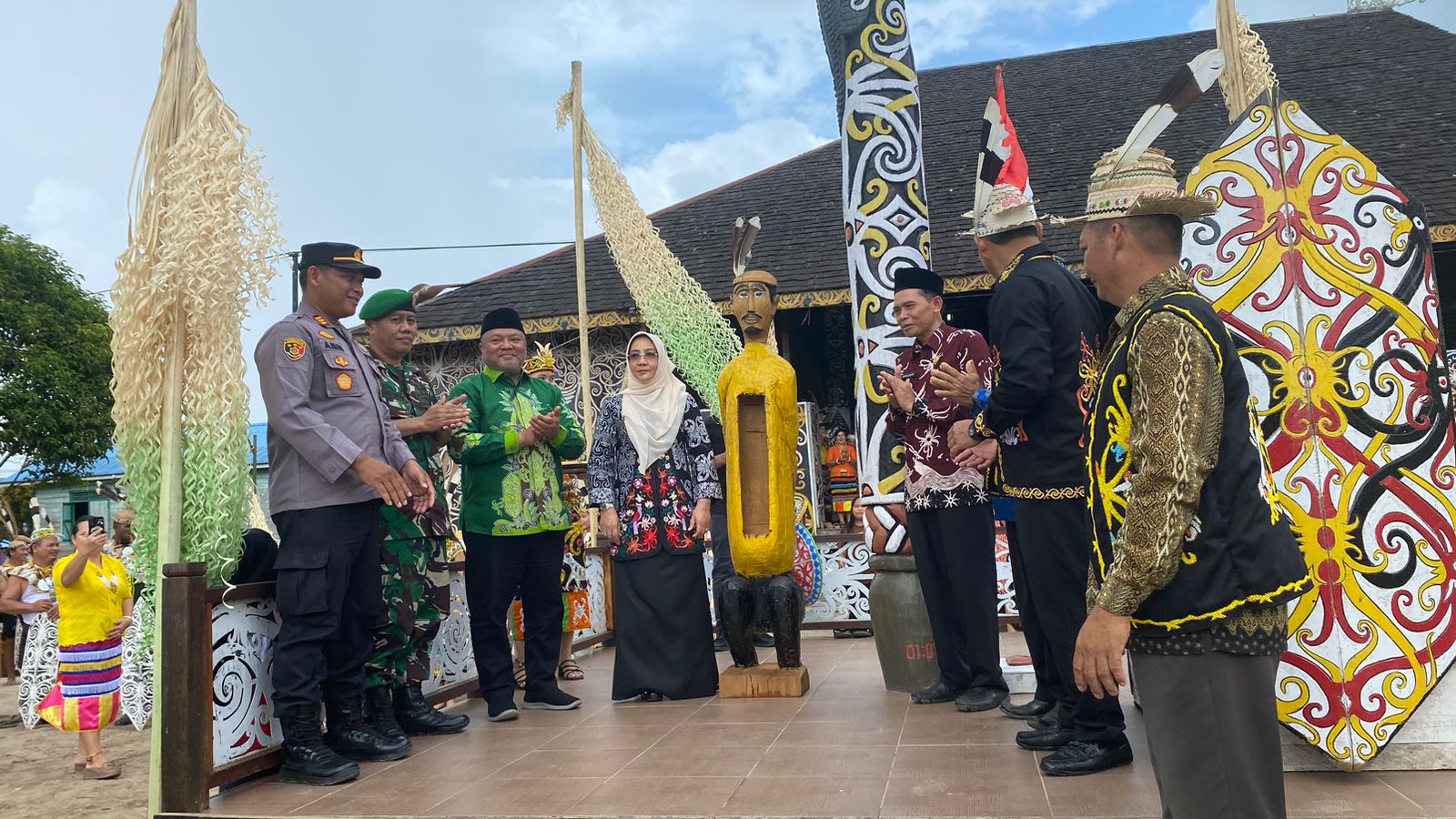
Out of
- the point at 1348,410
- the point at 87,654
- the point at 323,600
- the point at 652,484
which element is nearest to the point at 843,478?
the point at 652,484

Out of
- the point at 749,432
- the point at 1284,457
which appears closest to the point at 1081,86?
the point at 749,432

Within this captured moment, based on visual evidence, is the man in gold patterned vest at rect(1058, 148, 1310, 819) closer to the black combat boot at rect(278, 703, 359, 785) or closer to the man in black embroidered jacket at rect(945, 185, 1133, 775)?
the man in black embroidered jacket at rect(945, 185, 1133, 775)

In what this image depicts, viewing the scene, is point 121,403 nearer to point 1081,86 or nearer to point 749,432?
point 749,432

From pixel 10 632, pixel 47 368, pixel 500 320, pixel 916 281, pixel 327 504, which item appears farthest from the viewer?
pixel 47 368

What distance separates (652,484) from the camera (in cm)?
532

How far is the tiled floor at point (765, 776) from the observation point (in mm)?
2977

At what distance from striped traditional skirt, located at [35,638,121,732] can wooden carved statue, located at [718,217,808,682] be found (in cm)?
406

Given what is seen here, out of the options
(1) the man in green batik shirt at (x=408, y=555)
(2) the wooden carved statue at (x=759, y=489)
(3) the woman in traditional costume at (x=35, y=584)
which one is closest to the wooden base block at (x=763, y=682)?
(2) the wooden carved statue at (x=759, y=489)

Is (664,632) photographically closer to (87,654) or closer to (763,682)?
(763,682)

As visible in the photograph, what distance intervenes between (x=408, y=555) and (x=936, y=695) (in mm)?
2357

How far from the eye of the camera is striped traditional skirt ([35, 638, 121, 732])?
250 inches

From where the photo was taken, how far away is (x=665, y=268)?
8938 millimetres

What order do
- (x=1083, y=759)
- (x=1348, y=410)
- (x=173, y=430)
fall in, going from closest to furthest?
(x=1348, y=410) < (x=1083, y=759) < (x=173, y=430)

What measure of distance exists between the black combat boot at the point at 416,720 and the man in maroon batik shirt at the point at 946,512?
6.74 ft
